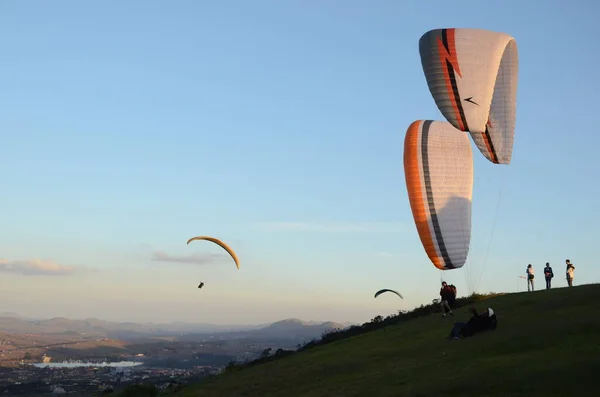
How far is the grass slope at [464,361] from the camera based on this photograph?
18141mm

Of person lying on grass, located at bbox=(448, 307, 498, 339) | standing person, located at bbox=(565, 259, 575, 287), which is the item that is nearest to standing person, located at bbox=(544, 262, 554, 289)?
standing person, located at bbox=(565, 259, 575, 287)

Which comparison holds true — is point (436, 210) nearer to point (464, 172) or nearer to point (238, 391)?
point (464, 172)

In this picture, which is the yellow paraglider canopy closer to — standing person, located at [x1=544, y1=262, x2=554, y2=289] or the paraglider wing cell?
the paraglider wing cell

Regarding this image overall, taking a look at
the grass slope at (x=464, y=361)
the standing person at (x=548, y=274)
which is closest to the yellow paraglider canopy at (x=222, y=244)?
the grass slope at (x=464, y=361)

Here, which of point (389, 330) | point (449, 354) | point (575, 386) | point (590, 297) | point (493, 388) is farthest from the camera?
point (389, 330)

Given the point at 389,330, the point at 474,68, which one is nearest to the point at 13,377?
the point at 389,330

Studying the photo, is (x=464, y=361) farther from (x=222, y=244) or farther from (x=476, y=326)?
(x=222, y=244)

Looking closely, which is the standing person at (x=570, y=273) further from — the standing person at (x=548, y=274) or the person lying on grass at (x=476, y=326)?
the person lying on grass at (x=476, y=326)

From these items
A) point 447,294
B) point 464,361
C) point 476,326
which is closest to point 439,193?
point 447,294

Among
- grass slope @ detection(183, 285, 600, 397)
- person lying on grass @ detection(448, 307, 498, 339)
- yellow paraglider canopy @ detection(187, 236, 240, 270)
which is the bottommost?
grass slope @ detection(183, 285, 600, 397)

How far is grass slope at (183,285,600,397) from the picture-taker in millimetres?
18141

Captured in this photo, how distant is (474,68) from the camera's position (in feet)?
110

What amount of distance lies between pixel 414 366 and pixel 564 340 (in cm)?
486

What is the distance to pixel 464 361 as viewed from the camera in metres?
21.9
